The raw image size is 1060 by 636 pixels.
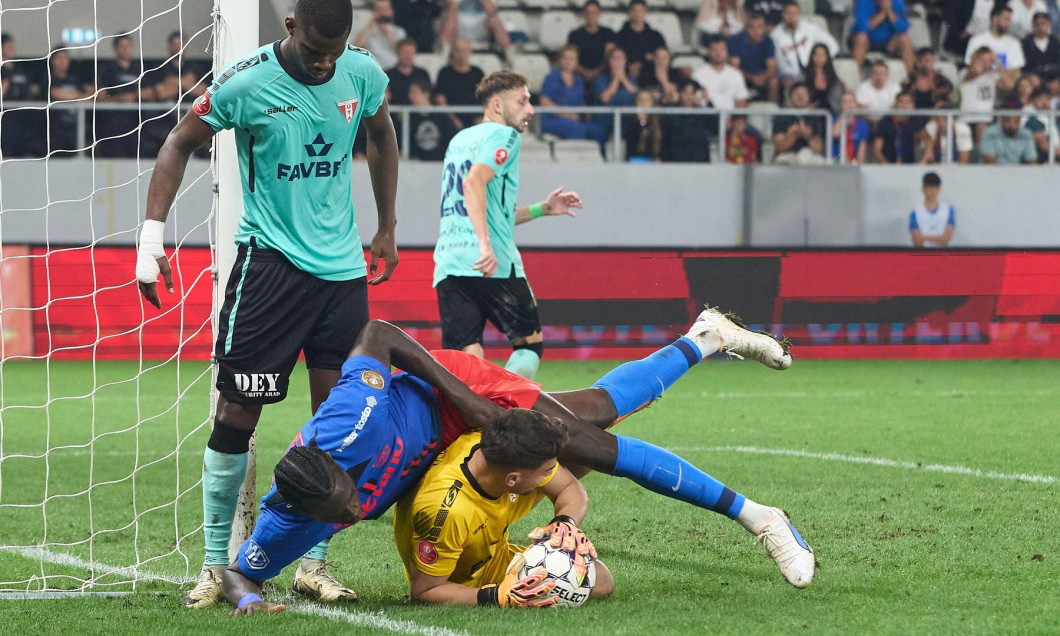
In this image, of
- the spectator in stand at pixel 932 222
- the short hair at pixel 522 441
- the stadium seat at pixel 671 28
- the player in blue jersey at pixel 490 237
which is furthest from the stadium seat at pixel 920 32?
the short hair at pixel 522 441

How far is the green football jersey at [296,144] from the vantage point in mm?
4242

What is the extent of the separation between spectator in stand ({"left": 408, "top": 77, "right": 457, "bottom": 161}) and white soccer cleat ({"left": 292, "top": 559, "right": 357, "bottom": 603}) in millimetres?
11493

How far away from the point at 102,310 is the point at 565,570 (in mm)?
10322

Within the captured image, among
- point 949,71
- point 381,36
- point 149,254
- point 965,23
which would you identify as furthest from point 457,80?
point 149,254

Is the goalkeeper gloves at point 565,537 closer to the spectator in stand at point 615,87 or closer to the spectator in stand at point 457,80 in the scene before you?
the spectator in stand at point 457,80

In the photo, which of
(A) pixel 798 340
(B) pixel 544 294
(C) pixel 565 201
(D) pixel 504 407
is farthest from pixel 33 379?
(D) pixel 504 407

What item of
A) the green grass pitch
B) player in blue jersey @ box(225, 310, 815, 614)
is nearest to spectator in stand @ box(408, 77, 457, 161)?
the green grass pitch

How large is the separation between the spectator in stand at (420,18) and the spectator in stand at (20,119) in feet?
16.3

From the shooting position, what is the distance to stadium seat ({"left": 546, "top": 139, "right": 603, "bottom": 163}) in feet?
53.2

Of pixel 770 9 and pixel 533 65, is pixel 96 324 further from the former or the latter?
pixel 770 9

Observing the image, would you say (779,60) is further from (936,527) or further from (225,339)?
(225,339)

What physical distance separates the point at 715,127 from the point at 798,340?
159 inches

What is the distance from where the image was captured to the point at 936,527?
204 inches

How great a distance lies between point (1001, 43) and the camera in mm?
17984
